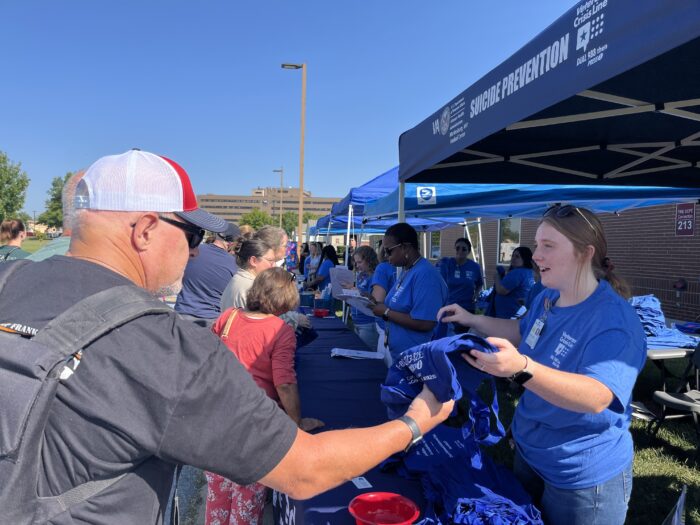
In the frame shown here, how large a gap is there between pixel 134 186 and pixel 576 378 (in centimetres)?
133

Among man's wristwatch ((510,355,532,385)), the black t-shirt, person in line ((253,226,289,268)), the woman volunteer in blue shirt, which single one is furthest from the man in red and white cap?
person in line ((253,226,289,268))

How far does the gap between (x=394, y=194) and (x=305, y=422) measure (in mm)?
3328

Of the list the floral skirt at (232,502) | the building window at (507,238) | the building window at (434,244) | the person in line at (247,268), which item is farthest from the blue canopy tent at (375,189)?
the building window at (434,244)

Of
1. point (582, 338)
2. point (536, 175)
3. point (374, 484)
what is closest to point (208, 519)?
point (374, 484)

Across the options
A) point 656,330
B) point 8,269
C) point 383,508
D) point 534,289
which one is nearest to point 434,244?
point 656,330

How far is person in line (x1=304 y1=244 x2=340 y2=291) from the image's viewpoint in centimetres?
964

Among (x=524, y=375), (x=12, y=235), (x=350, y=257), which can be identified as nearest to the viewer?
(x=524, y=375)

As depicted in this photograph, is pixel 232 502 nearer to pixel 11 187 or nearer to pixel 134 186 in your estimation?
pixel 134 186

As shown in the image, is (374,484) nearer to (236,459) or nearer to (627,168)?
(236,459)

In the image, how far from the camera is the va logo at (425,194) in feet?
15.6

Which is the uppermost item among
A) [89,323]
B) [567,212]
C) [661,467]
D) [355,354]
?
[567,212]

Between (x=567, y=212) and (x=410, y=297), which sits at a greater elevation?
(x=567, y=212)

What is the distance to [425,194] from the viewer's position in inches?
188

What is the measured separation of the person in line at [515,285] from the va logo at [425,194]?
1.97 metres
